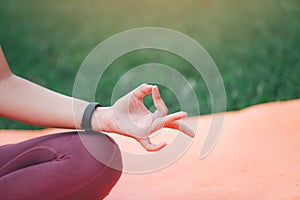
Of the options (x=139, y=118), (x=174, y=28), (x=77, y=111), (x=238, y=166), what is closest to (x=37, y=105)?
(x=77, y=111)

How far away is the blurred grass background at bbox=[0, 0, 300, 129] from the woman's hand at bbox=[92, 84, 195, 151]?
3.00 metres

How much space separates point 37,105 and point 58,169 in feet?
0.62

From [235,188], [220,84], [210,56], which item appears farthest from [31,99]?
[210,56]

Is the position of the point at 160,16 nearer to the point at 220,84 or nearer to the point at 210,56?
the point at 210,56

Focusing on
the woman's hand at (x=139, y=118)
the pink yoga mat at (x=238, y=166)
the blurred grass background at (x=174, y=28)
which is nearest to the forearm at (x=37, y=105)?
the woman's hand at (x=139, y=118)

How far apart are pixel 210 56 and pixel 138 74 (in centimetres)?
70

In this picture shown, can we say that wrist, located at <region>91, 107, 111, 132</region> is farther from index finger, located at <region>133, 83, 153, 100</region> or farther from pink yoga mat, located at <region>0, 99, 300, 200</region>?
pink yoga mat, located at <region>0, 99, 300, 200</region>

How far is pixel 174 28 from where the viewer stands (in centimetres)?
564

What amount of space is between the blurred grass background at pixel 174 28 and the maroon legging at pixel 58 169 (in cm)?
285

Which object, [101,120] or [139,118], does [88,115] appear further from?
[139,118]

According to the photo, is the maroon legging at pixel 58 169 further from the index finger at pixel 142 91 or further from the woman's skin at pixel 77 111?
the index finger at pixel 142 91

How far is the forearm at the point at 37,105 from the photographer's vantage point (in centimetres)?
172

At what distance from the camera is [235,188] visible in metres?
2.40

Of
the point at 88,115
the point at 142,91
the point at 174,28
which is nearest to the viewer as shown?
the point at 142,91
